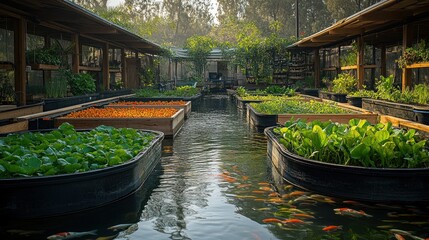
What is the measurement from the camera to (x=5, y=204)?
461 centimetres

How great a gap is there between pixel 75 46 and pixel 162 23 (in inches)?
1895

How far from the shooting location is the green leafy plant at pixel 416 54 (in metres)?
11.4

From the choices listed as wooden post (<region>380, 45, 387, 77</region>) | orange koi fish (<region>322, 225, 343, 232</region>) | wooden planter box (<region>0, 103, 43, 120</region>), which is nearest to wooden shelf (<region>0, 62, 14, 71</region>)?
wooden planter box (<region>0, 103, 43, 120</region>)

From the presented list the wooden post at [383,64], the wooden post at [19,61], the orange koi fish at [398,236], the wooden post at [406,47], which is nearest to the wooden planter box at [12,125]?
the wooden post at [19,61]

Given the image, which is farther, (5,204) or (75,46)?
(75,46)

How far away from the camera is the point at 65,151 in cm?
596

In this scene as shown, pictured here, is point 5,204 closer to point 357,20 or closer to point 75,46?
point 357,20

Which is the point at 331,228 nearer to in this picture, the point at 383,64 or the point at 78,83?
the point at 78,83

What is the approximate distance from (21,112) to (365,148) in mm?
7794

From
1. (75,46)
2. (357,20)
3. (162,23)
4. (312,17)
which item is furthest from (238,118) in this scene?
(162,23)

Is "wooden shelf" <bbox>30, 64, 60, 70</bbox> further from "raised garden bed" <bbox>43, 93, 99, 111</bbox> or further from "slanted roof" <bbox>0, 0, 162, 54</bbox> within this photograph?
"slanted roof" <bbox>0, 0, 162, 54</bbox>

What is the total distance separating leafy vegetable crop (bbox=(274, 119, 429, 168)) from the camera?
5.49 m

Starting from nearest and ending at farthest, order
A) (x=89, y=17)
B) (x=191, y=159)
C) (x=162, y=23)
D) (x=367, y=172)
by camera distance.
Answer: (x=367, y=172)
(x=191, y=159)
(x=89, y=17)
(x=162, y=23)

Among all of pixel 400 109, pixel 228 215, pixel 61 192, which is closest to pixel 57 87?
pixel 400 109
